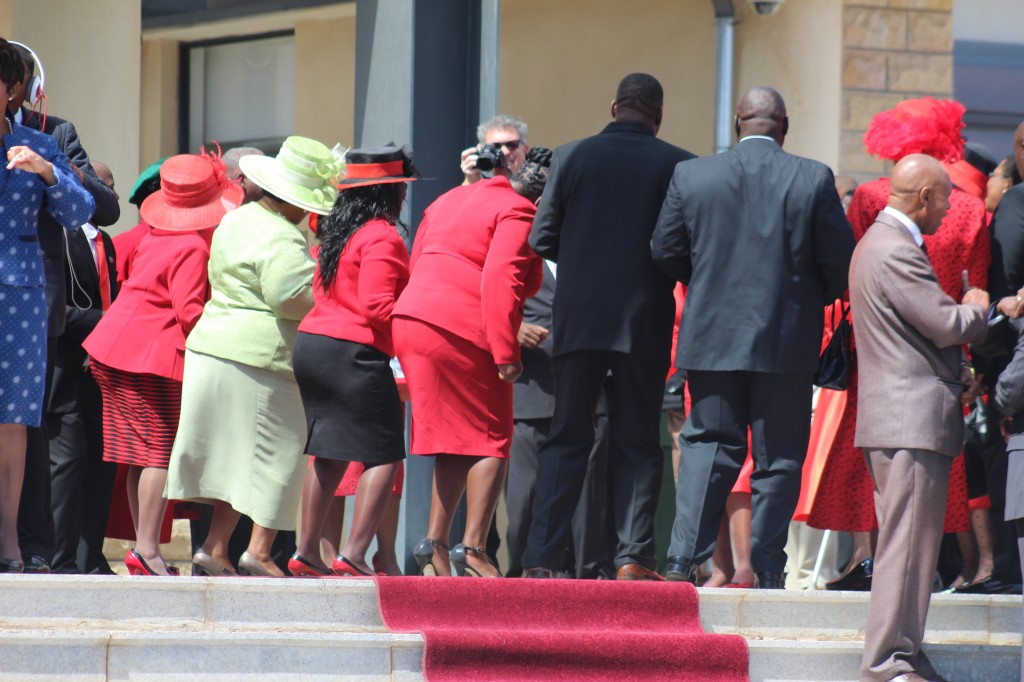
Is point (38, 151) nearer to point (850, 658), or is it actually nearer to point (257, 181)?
point (257, 181)

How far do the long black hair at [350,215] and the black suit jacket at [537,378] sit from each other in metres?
1.14

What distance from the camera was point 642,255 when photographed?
273 inches

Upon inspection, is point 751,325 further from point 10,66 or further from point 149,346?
point 10,66

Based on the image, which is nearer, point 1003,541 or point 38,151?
point 38,151

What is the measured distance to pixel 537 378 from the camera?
8.00 meters

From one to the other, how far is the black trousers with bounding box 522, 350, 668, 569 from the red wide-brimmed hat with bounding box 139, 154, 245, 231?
1.57 metres

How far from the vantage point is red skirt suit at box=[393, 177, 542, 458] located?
688cm

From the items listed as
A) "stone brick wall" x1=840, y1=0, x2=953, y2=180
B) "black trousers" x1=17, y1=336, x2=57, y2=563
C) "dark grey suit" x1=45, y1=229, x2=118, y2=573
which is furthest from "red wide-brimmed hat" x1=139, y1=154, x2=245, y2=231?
"stone brick wall" x1=840, y1=0, x2=953, y2=180

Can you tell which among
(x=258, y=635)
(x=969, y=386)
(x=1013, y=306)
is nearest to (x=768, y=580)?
(x=969, y=386)

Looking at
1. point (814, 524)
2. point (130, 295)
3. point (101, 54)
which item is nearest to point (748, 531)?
point (814, 524)

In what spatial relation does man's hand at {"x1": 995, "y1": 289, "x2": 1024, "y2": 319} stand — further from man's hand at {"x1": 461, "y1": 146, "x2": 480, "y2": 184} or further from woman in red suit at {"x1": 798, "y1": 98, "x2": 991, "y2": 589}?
man's hand at {"x1": 461, "y1": 146, "x2": 480, "y2": 184}

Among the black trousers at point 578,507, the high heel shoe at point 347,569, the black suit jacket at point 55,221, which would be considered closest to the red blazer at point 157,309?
the black suit jacket at point 55,221

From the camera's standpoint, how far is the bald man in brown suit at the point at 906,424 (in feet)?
19.8

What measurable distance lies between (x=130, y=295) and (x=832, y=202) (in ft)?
8.90
